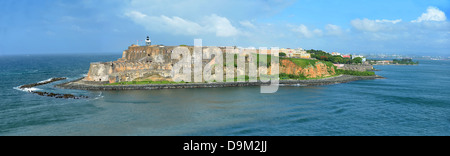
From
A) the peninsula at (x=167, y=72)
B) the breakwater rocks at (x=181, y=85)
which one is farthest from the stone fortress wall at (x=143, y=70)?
the breakwater rocks at (x=181, y=85)

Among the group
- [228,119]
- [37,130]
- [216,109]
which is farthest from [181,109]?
[37,130]

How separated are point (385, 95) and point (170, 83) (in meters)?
26.4

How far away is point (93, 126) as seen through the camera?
18859mm

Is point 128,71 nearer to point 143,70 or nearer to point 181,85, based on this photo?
point 143,70

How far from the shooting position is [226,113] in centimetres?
2234

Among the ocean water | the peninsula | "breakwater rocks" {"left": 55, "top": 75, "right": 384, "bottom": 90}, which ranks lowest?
the ocean water

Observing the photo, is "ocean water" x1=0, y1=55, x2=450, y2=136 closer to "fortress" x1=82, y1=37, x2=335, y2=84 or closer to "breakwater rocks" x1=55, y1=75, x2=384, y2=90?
"breakwater rocks" x1=55, y1=75, x2=384, y2=90

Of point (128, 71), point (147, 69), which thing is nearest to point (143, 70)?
point (147, 69)

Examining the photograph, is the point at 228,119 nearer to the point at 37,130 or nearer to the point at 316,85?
the point at 37,130

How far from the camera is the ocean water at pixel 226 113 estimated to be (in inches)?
725

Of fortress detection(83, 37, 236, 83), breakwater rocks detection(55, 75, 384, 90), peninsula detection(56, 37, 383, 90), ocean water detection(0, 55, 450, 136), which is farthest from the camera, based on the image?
fortress detection(83, 37, 236, 83)

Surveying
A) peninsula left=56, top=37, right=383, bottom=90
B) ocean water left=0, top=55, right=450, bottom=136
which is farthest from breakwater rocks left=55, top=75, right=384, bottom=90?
ocean water left=0, top=55, right=450, bottom=136

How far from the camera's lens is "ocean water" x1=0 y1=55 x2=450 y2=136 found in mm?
18422

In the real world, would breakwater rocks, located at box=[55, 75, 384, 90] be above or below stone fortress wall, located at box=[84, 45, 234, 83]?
below
